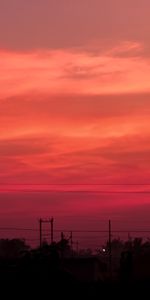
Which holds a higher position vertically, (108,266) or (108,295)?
(108,266)

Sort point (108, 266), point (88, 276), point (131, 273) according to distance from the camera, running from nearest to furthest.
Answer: point (131, 273), point (88, 276), point (108, 266)

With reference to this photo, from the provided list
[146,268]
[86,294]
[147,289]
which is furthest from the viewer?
[146,268]

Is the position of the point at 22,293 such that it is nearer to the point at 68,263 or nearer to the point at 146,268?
the point at 146,268

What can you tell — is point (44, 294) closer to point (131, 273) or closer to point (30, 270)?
point (30, 270)

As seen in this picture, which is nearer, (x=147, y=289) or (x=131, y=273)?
(x=147, y=289)

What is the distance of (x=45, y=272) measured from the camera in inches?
1335

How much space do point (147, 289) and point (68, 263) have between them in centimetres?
2013

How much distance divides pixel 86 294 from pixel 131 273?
11.9 meters

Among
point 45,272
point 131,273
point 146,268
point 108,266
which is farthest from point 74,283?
point 108,266

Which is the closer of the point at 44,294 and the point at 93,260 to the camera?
the point at 44,294

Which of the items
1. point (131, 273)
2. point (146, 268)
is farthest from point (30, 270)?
point (146, 268)

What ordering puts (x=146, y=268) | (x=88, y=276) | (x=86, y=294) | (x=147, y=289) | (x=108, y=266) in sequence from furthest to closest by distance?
(x=108, y=266), (x=88, y=276), (x=146, y=268), (x=147, y=289), (x=86, y=294)

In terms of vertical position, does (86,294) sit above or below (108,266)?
below

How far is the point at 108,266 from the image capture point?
216ft
